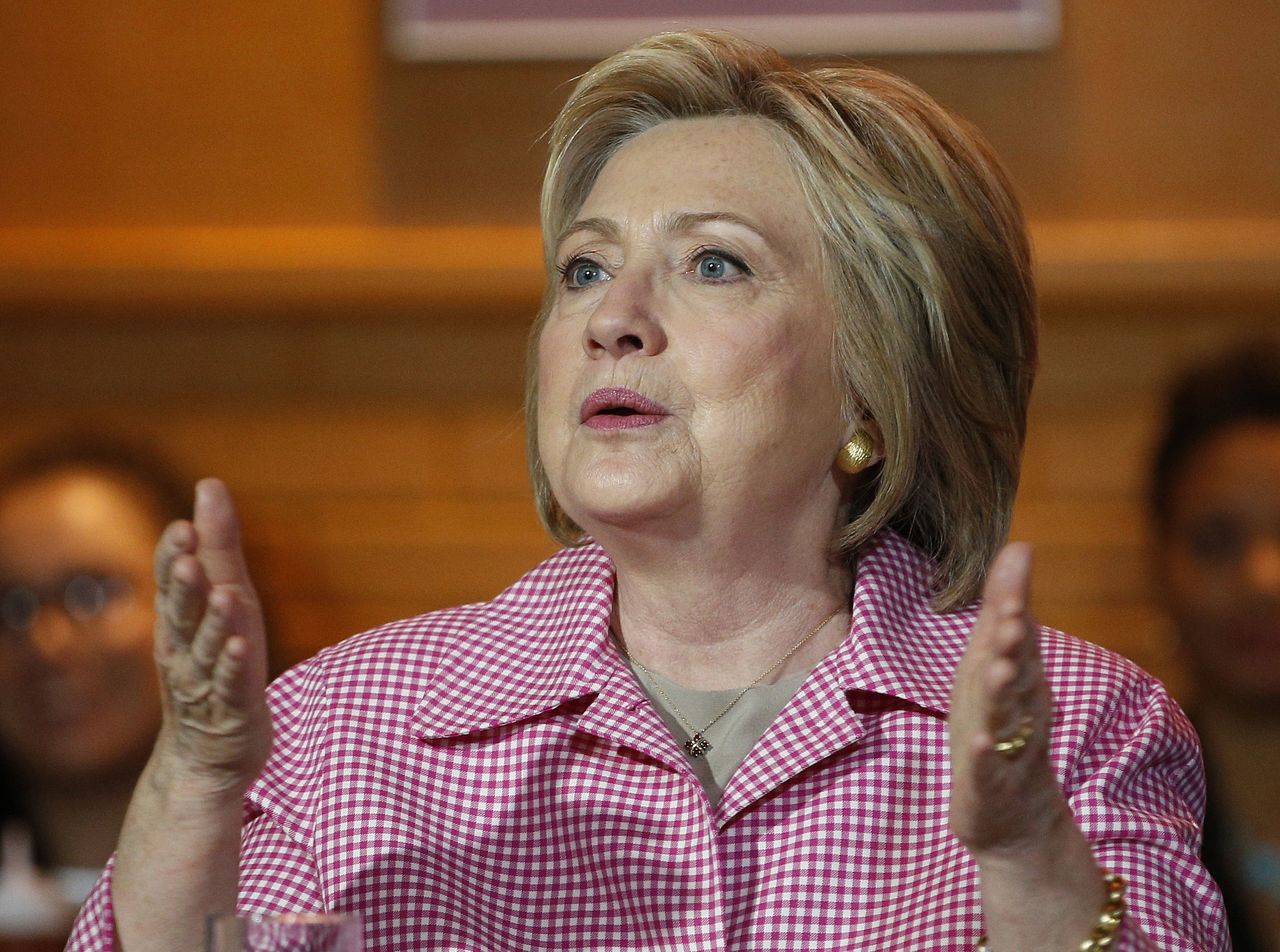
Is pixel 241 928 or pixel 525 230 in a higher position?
pixel 525 230

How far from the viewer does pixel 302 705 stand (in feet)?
5.07

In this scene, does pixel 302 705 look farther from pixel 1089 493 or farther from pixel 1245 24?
pixel 1245 24

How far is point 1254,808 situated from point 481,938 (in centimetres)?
213

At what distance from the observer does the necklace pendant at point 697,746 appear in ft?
4.89

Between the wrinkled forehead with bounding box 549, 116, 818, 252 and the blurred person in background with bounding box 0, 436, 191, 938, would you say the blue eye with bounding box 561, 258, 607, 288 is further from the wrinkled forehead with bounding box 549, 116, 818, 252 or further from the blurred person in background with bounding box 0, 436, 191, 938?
the blurred person in background with bounding box 0, 436, 191, 938

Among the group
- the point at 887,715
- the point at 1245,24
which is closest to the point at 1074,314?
the point at 1245,24

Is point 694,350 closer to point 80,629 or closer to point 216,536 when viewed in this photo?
point 216,536

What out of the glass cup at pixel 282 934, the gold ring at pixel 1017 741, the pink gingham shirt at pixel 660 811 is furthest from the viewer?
the pink gingham shirt at pixel 660 811

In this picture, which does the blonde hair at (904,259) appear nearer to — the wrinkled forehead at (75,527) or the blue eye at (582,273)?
the blue eye at (582,273)

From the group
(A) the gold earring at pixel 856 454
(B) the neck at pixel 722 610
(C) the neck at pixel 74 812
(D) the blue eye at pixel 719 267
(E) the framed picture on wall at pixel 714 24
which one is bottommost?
(C) the neck at pixel 74 812

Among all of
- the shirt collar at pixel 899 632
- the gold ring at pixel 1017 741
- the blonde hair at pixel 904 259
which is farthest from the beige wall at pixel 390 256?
the gold ring at pixel 1017 741

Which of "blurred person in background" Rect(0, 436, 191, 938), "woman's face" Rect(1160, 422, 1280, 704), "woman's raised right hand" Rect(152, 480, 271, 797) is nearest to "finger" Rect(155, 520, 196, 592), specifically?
"woman's raised right hand" Rect(152, 480, 271, 797)

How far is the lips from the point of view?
57.3 inches

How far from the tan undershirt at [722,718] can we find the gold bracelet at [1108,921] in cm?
38
